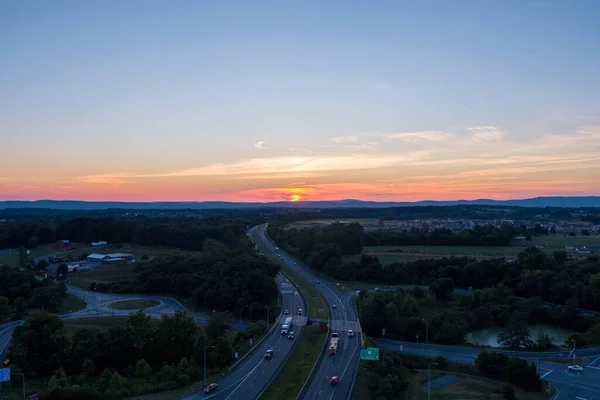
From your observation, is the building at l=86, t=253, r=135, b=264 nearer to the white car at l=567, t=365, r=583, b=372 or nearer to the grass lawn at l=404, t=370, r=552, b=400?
the grass lawn at l=404, t=370, r=552, b=400

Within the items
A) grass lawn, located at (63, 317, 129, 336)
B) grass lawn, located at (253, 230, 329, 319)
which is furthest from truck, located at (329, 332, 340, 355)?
grass lawn, located at (63, 317, 129, 336)

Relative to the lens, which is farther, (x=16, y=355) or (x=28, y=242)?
(x=28, y=242)

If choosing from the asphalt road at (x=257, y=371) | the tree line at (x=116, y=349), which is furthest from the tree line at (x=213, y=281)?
the tree line at (x=116, y=349)

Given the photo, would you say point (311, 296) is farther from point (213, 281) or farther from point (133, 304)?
point (133, 304)

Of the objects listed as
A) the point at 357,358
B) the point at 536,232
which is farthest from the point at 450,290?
the point at 536,232

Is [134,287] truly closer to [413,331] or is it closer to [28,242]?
[413,331]

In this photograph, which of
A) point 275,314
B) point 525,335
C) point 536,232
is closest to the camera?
point 525,335
